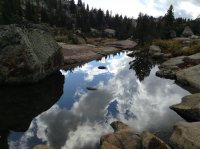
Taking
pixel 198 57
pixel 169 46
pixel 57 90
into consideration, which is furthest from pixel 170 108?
pixel 169 46

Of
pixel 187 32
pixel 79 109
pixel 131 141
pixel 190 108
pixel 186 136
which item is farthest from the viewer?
pixel 187 32

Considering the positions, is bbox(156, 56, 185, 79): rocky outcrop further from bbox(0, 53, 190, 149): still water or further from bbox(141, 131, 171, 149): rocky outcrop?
bbox(141, 131, 171, 149): rocky outcrop

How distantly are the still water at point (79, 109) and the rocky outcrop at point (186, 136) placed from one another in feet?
6.46

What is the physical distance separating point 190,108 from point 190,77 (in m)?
10.4

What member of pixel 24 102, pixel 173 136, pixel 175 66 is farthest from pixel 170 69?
pixel 173 136

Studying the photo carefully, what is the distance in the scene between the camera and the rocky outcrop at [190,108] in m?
16.3

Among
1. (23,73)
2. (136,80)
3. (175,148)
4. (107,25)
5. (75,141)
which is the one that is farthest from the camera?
(107,25)

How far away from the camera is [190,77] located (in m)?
26.4

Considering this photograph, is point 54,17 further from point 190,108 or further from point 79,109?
point 190,108

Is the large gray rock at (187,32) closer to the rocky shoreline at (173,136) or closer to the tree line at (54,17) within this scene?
the tree line at (54,17)

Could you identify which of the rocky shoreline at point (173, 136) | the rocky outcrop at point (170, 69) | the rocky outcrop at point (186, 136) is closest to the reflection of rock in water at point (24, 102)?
the rocky shoreline at point (173, 136)

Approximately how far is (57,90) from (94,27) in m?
106

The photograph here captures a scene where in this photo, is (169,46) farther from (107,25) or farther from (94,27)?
(107,25)

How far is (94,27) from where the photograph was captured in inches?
5017
